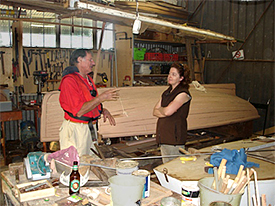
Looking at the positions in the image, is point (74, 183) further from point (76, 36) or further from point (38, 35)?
point (76, 36)

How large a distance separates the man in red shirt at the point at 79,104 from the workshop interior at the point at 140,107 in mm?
278

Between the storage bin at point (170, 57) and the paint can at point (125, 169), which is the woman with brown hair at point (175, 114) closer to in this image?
the paint can at point (125, 169)

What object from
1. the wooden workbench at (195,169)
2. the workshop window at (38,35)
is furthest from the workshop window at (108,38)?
the wooden workbench at (195,169)

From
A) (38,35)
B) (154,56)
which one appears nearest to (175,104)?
(154,56)

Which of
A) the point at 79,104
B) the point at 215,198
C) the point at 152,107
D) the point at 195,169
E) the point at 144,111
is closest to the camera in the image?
the point at 215,198

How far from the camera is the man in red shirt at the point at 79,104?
9.52 ft

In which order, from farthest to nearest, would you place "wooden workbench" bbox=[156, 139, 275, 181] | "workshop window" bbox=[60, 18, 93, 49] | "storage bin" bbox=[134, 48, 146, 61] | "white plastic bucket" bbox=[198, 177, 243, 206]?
1. "workshop window" bbox=[60, 18, 93, 49]
2. "storage bin" bbox=[134, 48, 146, 61]
3. "wooden workbench" bbox=[156, 139, 275, 181]
4. "white plastic bucket" bbox=[198, 177, 243, 206]

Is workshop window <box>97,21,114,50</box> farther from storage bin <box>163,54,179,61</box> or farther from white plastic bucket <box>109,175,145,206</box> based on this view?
white plastic bucket <box>109,175,145,206</box>

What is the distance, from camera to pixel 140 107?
17.1ft

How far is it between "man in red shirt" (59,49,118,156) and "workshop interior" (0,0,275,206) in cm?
28

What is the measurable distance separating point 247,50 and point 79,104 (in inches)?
263

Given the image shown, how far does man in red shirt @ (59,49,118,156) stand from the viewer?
9.52 feet

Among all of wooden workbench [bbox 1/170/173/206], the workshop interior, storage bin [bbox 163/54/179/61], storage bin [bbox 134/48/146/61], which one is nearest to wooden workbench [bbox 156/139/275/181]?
the workshop interior

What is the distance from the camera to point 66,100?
2.95m
